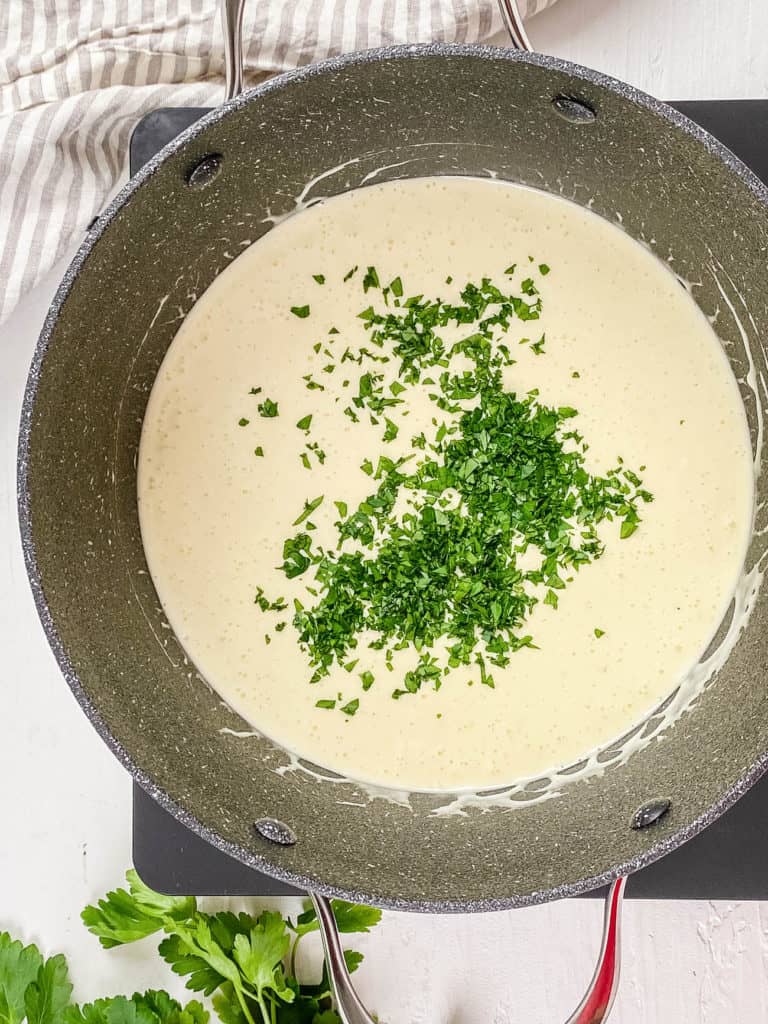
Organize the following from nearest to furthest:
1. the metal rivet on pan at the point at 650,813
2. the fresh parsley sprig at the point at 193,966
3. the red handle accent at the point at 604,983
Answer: the red handle accent at the point at 604,983
the metal rivet on pan at the point at 650,813
the fresh parsley sprig at the point at 193,966

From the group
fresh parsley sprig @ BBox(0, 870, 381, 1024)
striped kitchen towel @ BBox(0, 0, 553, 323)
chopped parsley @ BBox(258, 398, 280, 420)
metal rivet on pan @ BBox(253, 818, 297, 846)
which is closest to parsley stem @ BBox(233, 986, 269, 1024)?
fresh parsley sprig @ BBox(0, 870, 381, 1024)

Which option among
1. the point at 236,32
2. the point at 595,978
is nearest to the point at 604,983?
the point at 595,978

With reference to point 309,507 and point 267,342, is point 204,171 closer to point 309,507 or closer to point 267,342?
point 267,342

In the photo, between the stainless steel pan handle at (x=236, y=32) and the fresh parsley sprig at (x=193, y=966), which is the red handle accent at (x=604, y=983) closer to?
the fresh parsley sprig at (x=193, y=966)

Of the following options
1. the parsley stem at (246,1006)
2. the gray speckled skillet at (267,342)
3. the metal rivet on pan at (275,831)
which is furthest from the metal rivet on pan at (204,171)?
the parsley stem at (246,1006)

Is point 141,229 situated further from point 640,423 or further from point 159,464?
point 640,423

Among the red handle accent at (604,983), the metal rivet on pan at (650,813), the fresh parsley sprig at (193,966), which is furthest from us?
the fresh parsley sprig at (193,966)
